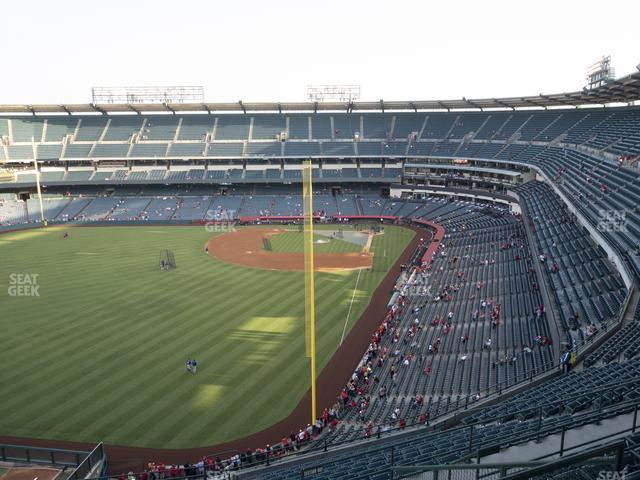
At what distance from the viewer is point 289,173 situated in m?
76.0

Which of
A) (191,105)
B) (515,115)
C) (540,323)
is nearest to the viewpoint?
(540,323)

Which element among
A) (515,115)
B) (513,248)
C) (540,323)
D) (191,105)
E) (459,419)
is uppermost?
(191,105)

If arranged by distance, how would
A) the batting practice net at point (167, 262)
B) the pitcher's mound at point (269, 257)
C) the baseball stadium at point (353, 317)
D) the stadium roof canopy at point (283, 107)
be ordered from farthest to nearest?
the stadium roof canopy at point (283, 107), the pitcher's mound at point (269, 257), the batting practice net at point (167, 262), the baseball stadium at point (353, 317)

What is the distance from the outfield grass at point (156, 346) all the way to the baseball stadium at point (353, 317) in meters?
0.14

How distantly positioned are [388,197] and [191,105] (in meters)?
36.2

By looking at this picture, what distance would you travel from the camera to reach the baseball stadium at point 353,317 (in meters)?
13.7

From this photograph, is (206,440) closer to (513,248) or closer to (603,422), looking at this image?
(603,422)

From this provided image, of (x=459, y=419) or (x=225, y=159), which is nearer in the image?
(x=459, y=419)

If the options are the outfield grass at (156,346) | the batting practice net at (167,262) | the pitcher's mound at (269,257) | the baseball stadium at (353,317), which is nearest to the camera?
the baseball stadium at (353,317)

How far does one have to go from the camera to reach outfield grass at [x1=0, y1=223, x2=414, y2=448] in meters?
18.6

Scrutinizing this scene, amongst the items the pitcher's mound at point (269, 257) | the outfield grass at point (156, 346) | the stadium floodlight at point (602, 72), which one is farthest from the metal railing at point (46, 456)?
the stadium floodlight at point (602, 72)

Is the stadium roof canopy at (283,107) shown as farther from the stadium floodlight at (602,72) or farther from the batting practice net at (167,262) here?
the batting practice net at (167,262)

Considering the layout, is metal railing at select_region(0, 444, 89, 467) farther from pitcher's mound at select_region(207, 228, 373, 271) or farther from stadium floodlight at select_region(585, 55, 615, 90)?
stadium floodlight at select_region(585, 55, 615, 90)

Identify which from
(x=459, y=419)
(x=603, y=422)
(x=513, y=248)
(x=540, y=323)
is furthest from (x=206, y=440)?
(x=513, y=248)
